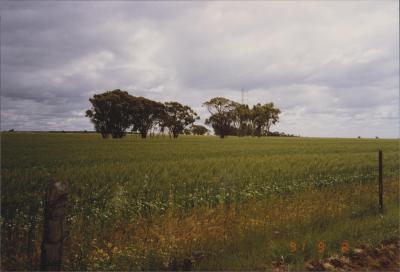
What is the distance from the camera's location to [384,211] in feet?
34.2

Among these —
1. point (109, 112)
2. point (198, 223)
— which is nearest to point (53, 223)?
point (198, 223)

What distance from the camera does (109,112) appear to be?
84.9 m

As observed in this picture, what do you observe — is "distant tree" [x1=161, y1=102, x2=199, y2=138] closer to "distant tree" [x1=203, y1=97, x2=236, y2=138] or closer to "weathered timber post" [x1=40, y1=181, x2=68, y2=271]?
"distant tree" [x1=203, y1=97, x2=236, y2=138]

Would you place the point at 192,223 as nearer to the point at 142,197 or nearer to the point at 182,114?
the point at 142,197

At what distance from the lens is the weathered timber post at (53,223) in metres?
4.18

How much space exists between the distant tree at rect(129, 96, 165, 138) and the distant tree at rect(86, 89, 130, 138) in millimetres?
2660

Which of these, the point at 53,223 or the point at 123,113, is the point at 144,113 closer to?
the point at 123,113

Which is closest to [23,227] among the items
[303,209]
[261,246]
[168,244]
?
[168,244]

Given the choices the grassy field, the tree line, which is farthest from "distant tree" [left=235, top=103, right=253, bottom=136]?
the grassy field

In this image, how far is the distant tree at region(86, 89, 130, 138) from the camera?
83.8 m

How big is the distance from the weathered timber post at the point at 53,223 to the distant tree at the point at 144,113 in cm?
8564

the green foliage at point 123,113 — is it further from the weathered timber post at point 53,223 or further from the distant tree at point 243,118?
the weathered timber post at point 53,223
